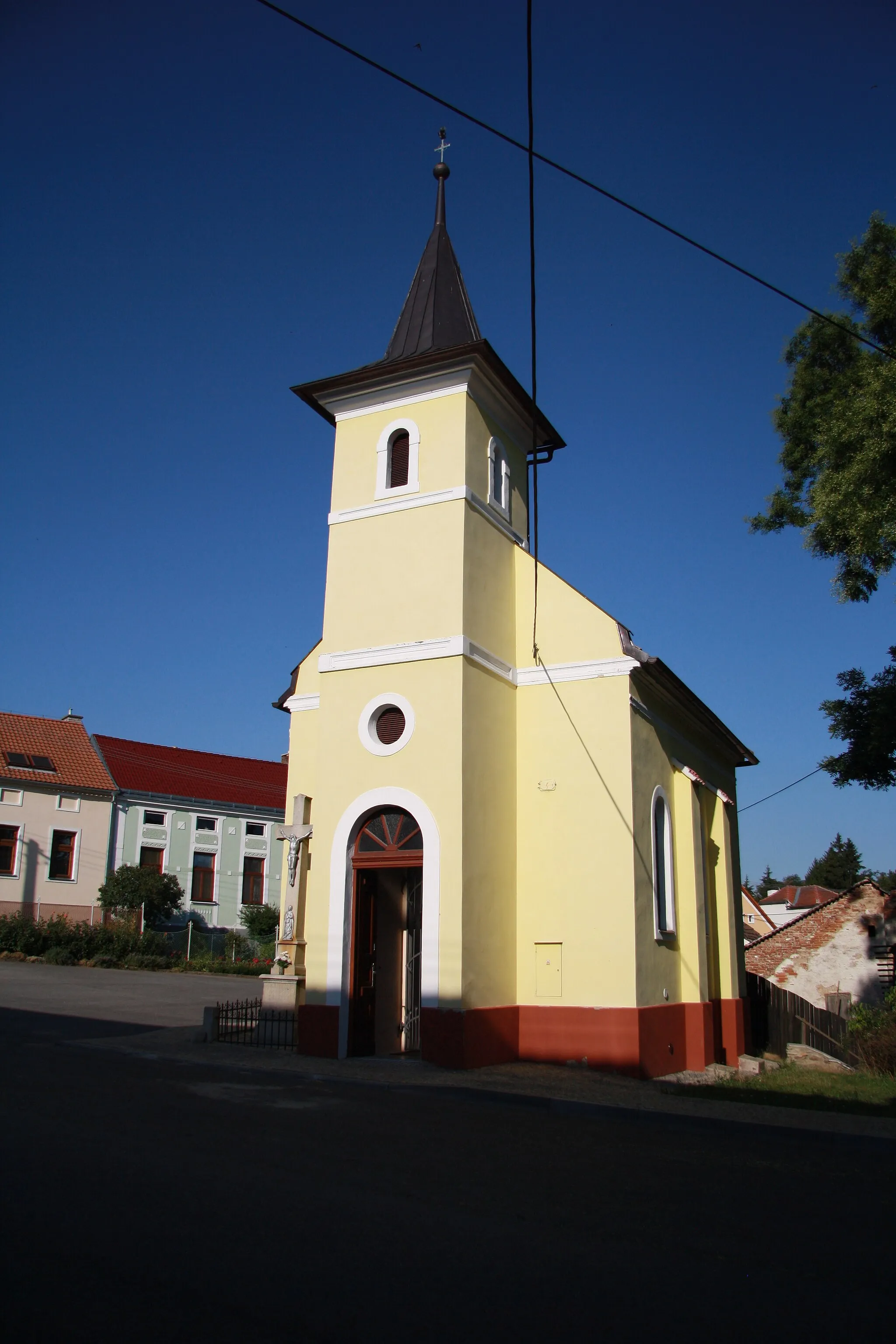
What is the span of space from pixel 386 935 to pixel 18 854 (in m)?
25.7

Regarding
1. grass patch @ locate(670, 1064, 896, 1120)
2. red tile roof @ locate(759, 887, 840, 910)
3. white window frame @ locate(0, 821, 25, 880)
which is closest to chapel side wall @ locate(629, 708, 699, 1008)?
grass patch @ locate(670, 1064, 896, 1120)

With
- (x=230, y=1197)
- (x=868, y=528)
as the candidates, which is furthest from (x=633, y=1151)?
(x=868, y=528)

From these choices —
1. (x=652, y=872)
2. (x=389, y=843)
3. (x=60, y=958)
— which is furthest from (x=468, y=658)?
(x=60, y=958)

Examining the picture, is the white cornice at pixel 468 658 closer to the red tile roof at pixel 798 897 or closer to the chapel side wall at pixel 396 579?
the chapel side wall at pixel 396 579

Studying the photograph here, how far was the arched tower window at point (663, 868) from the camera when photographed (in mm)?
16125

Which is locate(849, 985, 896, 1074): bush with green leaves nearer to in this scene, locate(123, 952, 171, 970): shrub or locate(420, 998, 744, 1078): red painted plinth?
locate(420, 998, 744, 1078): red painted plinth

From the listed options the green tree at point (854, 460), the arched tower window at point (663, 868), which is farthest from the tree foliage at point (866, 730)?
the arched tower window at point (663, 868)

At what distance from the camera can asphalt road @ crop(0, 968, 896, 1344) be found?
438 centimetres

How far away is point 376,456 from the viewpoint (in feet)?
54.6

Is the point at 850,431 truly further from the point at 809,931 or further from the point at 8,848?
the point at 8,848

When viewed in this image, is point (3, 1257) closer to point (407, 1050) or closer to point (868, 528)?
point (407, 1050)

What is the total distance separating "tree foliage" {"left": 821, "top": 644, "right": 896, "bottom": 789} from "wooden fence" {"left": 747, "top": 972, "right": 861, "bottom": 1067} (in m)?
6.06

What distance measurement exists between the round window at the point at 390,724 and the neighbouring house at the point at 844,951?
802 inches

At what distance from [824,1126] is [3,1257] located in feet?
24.7
